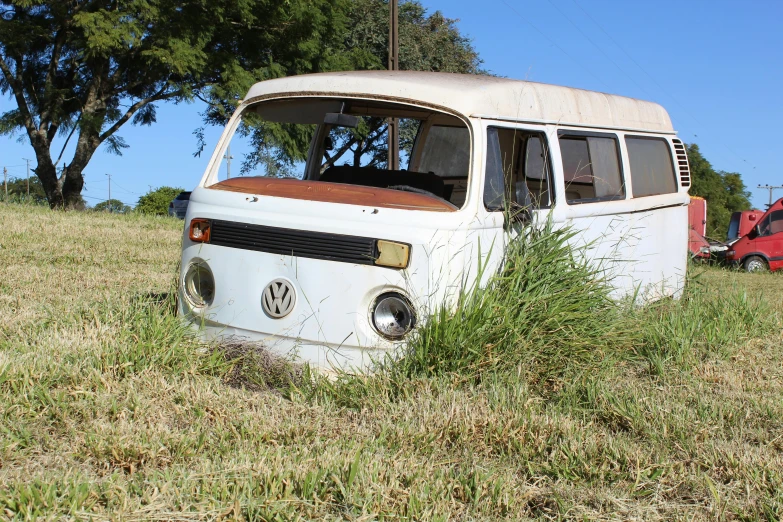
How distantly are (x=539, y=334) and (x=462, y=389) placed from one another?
28.2 inches

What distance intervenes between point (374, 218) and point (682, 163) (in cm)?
495

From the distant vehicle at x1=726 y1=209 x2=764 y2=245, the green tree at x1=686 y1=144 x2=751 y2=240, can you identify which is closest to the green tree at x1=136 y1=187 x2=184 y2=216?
the distant vehicle at x1=726 y1=209 x2=764 y2=245

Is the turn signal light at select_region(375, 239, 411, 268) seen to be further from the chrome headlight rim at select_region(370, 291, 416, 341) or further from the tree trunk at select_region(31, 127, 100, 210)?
the tree trunk at select_region(31, 127, 100, 210)

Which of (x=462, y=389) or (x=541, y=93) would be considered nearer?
(x=462, y=389)

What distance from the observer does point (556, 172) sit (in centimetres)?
629

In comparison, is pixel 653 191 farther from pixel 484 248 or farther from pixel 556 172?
pixel 484 248

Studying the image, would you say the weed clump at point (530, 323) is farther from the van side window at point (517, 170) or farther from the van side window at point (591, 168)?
the van side window at point (591, 168)

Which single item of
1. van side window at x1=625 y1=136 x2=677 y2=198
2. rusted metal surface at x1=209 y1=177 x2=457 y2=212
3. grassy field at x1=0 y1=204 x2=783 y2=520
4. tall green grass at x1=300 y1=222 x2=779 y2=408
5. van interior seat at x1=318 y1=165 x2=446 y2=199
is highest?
van side window at x1=625 y1=136 x2=677 y2=198

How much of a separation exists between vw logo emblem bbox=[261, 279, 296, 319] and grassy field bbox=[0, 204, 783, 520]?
382 mm

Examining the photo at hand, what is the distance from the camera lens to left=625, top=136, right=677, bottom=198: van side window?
7789mm

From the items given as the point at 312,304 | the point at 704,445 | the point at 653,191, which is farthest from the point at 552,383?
the point at 653,191

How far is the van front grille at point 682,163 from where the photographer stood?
8898 millimetres

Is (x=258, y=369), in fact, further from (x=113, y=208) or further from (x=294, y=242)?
(x=113, y=208)

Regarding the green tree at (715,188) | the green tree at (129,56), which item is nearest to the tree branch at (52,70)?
the green tree at (129,56)
